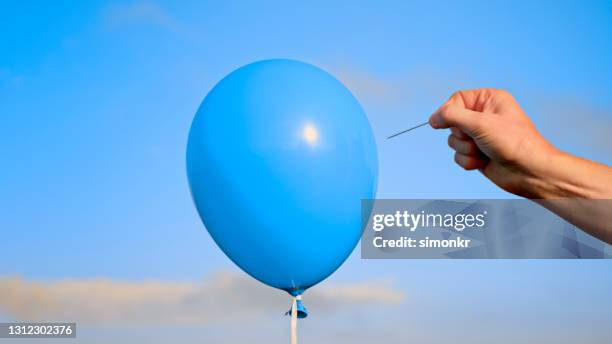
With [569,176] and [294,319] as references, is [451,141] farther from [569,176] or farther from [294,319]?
[294,319]

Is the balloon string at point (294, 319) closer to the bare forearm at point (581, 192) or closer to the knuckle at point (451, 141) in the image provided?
the knuckle at point (451, 141)

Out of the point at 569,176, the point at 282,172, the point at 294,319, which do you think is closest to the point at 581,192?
the point at 569,176

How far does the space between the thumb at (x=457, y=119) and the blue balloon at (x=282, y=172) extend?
1071 mm

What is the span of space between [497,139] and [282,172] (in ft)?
4.58

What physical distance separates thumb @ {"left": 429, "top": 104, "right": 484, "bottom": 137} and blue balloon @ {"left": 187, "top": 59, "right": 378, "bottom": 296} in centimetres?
107

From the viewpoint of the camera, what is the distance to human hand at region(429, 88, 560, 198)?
1417mm

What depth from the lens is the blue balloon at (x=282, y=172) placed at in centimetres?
276

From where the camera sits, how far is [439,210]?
3.07 m

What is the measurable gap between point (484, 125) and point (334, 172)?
1313mm

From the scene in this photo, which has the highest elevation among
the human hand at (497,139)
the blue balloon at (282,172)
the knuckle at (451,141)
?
the blue balloon at (282,172)

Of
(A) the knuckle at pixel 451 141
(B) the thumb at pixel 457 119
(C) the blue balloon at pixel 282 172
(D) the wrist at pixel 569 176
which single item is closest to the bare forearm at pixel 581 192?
(D) the wrist at pixel 569 176

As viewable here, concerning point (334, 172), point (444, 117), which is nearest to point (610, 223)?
point (444, 117)

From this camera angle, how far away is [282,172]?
274 centimetres

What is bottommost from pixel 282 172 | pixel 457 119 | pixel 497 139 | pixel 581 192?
pixel 581 192
